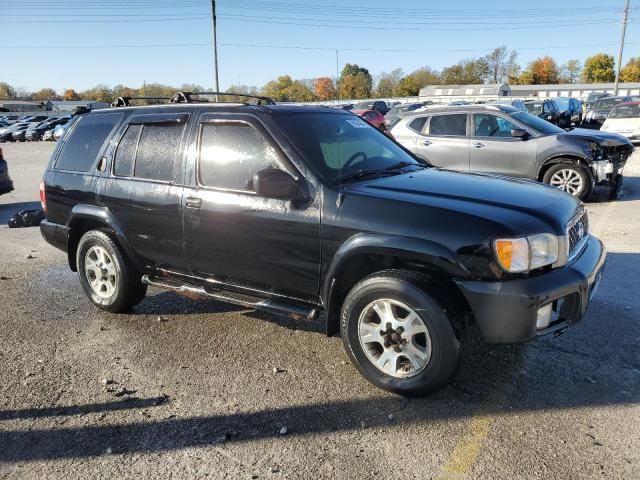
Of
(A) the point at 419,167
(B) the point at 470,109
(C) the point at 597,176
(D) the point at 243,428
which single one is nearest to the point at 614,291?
(A) the point at 419,167

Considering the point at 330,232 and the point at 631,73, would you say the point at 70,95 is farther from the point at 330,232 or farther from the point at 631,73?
the point at 330,232

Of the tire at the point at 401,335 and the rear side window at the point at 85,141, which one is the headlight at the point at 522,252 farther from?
the rear side window at the point at 85,141

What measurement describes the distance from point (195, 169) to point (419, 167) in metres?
1.84

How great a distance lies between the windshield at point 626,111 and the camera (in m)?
17.3

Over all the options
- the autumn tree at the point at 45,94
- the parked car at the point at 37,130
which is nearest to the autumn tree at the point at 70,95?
the autumn tree at the point at 45,94

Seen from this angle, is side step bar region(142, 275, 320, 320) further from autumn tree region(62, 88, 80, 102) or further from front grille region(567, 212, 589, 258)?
autumn tree region(62, 88, 80, 102)

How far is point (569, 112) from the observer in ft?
93.3

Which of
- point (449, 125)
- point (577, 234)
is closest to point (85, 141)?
point (577, 234)

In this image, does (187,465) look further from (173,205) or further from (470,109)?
(470,109)

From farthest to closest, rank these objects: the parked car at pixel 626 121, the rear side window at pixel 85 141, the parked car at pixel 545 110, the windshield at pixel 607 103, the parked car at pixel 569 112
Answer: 1. the windshield at pixel 607 103
2. the parked car at pixel 569 112
3. the parked car at pixel 545 110
4. the parked car at pixel 626 121
5. the rear side window at pixel 85 141

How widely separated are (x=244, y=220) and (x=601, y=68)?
412 ft

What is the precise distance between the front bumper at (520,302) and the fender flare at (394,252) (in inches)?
5.4

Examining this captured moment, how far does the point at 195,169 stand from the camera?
424 cm

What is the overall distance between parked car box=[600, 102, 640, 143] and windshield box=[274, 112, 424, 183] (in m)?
15.5
